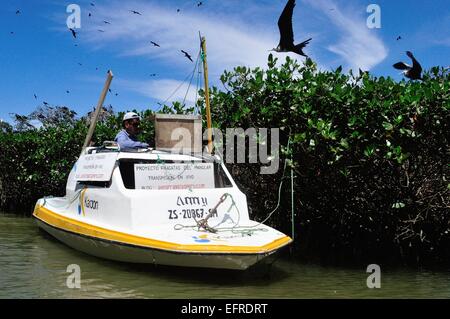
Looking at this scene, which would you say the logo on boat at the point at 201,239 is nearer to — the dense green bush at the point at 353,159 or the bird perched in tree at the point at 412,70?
the dense green bush at the point at 353,159

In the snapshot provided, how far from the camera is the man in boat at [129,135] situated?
8.90 metres

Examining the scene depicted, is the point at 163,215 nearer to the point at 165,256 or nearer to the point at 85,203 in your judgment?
the point at 165,256

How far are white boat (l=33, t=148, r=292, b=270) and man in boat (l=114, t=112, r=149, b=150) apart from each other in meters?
0.21

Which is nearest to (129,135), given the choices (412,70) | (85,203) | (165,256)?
(85,203)

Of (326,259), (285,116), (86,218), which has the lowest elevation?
(326,259)

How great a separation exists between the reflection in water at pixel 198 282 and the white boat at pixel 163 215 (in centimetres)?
30

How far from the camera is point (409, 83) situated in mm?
8406

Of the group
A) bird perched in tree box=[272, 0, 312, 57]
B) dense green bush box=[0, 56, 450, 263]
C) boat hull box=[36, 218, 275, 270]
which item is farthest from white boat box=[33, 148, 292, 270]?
bird perched in tree box=[272, 0, 312, 57]

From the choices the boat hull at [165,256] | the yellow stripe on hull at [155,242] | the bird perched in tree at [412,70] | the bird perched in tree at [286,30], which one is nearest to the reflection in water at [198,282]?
the boat hull at [165,256]
